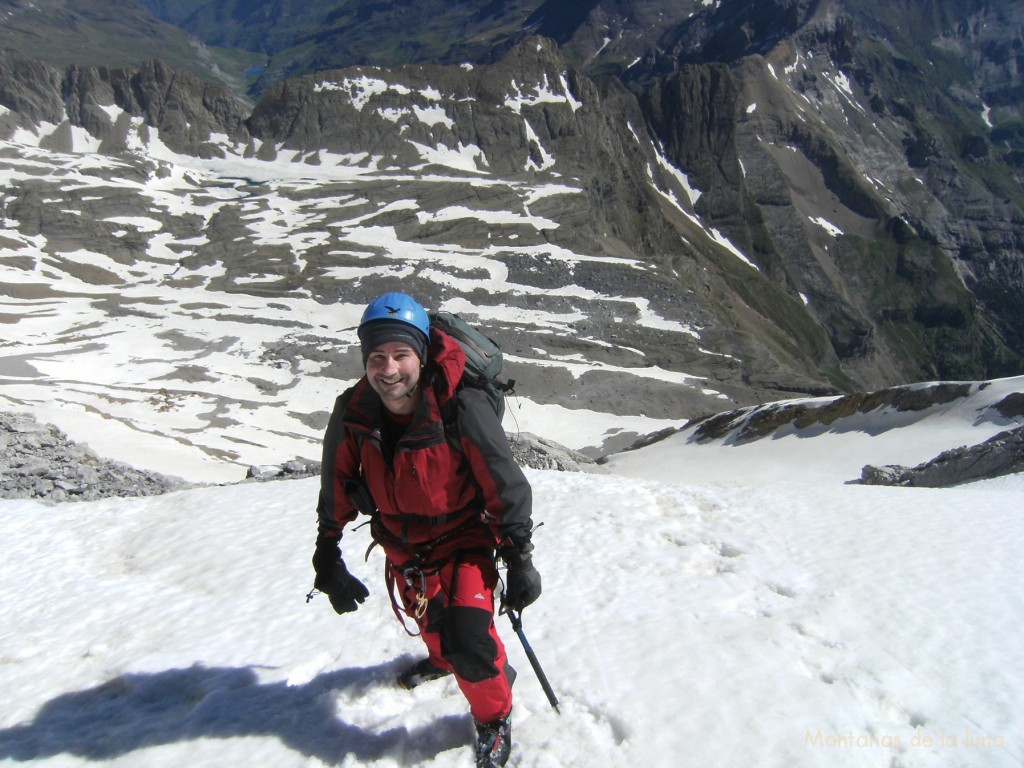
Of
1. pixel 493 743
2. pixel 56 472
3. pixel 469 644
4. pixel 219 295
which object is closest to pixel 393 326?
pixel 469 644

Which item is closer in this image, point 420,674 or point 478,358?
point 478,358

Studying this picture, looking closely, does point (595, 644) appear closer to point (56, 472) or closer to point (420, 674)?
point (420, 674)

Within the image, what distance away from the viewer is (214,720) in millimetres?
5531

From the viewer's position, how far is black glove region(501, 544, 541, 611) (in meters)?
4.74

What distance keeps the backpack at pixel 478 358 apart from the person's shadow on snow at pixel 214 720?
2.63 metres

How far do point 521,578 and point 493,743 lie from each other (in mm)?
1205

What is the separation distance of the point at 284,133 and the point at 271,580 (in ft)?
557

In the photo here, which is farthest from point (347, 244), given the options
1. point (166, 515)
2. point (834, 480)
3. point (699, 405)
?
point (166, 515)

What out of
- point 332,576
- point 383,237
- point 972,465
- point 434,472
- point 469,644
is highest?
point 383,237

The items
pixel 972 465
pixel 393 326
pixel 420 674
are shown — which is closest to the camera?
pixel 393 326

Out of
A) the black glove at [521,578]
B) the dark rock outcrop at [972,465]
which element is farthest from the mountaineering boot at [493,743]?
the dark rock outcrop at [972,465]

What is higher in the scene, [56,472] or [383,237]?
[383,237]

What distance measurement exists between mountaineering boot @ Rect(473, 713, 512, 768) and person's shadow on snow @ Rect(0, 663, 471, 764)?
303 millimetres

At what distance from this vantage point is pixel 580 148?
15362 centimetres
